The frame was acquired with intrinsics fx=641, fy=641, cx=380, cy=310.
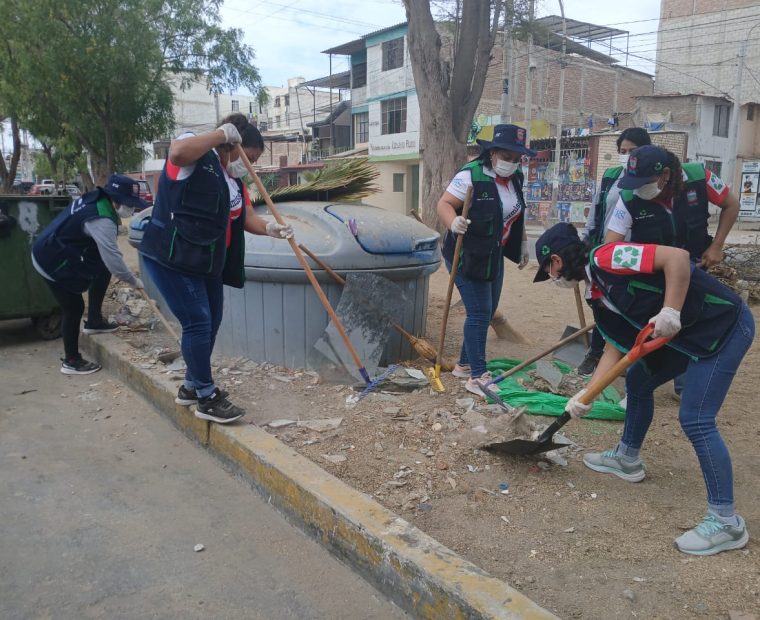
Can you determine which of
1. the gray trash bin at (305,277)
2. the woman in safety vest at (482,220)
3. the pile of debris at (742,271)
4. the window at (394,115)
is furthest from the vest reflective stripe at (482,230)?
the window at (394,115)

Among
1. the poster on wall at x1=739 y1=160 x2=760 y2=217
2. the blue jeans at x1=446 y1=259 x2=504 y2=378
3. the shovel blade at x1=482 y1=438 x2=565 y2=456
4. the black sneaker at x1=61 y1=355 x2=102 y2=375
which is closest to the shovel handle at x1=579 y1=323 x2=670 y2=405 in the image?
the shovel blade at x1=482 y1=438 x2=565 y2=456

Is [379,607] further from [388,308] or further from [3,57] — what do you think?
[3,57]

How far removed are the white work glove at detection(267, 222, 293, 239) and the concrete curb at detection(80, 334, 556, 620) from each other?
1.09 metres

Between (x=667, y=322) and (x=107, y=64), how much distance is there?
33.4 feet

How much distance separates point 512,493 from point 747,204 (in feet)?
89.0

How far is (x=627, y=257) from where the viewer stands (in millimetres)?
2385

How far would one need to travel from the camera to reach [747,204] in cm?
2548

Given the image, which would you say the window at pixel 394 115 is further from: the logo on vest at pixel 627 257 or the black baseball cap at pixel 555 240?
the logo on vest at pixel 627 257

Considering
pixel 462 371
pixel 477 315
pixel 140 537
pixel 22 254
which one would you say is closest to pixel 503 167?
pixel 477 315

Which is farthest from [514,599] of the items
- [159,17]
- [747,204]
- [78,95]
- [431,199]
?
[747,204]

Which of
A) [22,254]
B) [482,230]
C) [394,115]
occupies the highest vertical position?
[394,115]

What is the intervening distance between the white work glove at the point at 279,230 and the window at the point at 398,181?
26.7 metres

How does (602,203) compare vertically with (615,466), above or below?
above

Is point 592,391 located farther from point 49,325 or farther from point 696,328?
point 49,325
